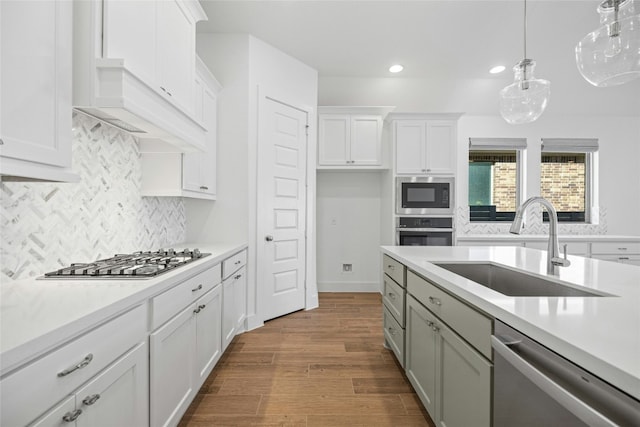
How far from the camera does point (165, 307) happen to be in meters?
1.43

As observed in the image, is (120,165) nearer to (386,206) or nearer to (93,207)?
(93,207)

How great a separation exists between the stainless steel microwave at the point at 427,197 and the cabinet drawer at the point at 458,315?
2.33 m

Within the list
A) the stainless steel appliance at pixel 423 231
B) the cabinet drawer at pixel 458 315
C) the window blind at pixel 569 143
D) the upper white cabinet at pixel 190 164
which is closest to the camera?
the cabinet drawer at pixel 458 315

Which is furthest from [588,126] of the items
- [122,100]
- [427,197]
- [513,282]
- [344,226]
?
[122,100]

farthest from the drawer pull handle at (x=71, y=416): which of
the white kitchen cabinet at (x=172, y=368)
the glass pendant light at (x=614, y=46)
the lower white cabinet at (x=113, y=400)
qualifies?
the glass pendant light at (x=614, y=46)

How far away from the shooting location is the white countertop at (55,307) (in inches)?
29.5

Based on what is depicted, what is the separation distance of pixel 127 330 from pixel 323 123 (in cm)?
366

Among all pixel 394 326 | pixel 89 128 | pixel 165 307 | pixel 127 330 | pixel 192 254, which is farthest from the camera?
pixel 394 326

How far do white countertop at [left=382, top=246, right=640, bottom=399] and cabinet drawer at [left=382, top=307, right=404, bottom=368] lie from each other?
2.51 feet

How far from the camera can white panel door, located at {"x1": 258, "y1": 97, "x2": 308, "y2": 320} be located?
326 centimetres

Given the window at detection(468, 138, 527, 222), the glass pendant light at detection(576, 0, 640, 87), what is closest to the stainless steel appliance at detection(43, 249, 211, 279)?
the glass pendant light at detection(576, 0, 640, 87)

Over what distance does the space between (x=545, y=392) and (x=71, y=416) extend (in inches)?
51.4

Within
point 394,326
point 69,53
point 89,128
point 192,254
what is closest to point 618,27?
point 394,326

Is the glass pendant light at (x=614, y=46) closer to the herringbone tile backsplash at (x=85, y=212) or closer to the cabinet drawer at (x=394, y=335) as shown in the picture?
the cabinet drawer at (x=394, y=335)
